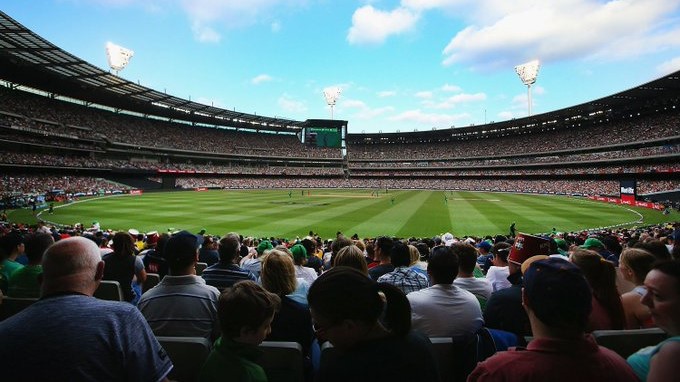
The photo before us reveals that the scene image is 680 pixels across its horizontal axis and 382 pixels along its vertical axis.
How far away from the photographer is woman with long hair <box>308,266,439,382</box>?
2.03 meters

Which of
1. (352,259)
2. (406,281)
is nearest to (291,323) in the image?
(352,259)

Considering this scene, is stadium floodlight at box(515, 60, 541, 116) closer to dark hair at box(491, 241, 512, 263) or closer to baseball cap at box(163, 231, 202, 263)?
dark hair at box(491, 241, 512, 263)

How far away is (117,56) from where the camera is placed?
70.9 meters

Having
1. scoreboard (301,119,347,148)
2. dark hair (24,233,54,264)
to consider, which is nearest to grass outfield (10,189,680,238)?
dark hair (24,233,54,264)

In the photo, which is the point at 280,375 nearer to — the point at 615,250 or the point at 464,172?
the point at 615,250

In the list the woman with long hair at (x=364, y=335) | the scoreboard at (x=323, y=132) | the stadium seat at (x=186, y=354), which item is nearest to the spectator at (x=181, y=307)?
the stadium seat at (x=186, y=354)

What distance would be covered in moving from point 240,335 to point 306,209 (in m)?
35.6

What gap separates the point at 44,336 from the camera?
6.57 feet

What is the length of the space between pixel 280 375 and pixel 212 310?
4.31 ft

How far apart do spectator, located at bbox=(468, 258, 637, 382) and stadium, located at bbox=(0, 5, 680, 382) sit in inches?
0.9

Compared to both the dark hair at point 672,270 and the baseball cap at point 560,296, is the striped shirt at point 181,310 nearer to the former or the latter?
the baseball cap at point 560,296

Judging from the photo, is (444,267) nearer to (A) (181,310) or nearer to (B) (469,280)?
(B) (469,280)

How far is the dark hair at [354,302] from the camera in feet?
6.89

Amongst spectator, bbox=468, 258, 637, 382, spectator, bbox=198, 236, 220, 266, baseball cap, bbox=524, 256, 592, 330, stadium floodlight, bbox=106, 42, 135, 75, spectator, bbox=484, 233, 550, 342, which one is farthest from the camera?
stadium floodlight, bbox=106, 42, 135, 75
